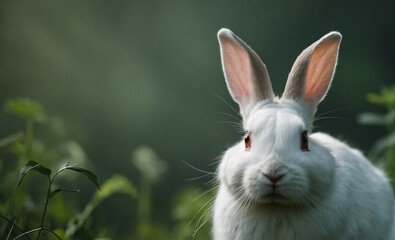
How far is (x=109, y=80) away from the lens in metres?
7.78

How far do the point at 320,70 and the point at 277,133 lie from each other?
77 cm

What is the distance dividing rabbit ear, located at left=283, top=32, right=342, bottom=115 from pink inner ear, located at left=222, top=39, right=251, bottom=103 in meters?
0.32

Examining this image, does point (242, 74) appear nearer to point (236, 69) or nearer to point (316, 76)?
point (236, 69)

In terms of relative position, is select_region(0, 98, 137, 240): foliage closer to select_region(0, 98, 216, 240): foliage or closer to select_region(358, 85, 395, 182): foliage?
select_region(0, 98, 216, 240): foliage

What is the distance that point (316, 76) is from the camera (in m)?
3.47

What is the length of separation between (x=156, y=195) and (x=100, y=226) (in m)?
3.10

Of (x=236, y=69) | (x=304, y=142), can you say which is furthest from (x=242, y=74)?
(x=304, y=142)

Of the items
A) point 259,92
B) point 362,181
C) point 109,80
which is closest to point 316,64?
point 259,92

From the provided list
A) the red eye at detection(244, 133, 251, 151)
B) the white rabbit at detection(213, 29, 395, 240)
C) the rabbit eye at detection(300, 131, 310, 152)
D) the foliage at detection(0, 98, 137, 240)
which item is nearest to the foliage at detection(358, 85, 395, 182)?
the white rabbit at detection(213, 29, 395, 240)

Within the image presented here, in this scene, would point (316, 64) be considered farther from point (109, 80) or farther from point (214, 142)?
point (109, 80)

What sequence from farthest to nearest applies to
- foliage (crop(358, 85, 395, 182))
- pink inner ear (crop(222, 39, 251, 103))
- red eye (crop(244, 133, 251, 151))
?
foliage (crop(358, 85, 395, 182))
pink inner ear (crop(222, 39, 251, 103))
red eye (crop(244, 133, 251, 151))

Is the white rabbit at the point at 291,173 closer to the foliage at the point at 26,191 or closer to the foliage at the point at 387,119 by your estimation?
the foliage at the point at 26,191

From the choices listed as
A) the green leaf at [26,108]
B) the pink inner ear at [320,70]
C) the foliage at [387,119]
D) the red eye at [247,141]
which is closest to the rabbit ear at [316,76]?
the pink inner ear at [320,70]

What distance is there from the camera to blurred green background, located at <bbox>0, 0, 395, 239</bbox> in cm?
733
